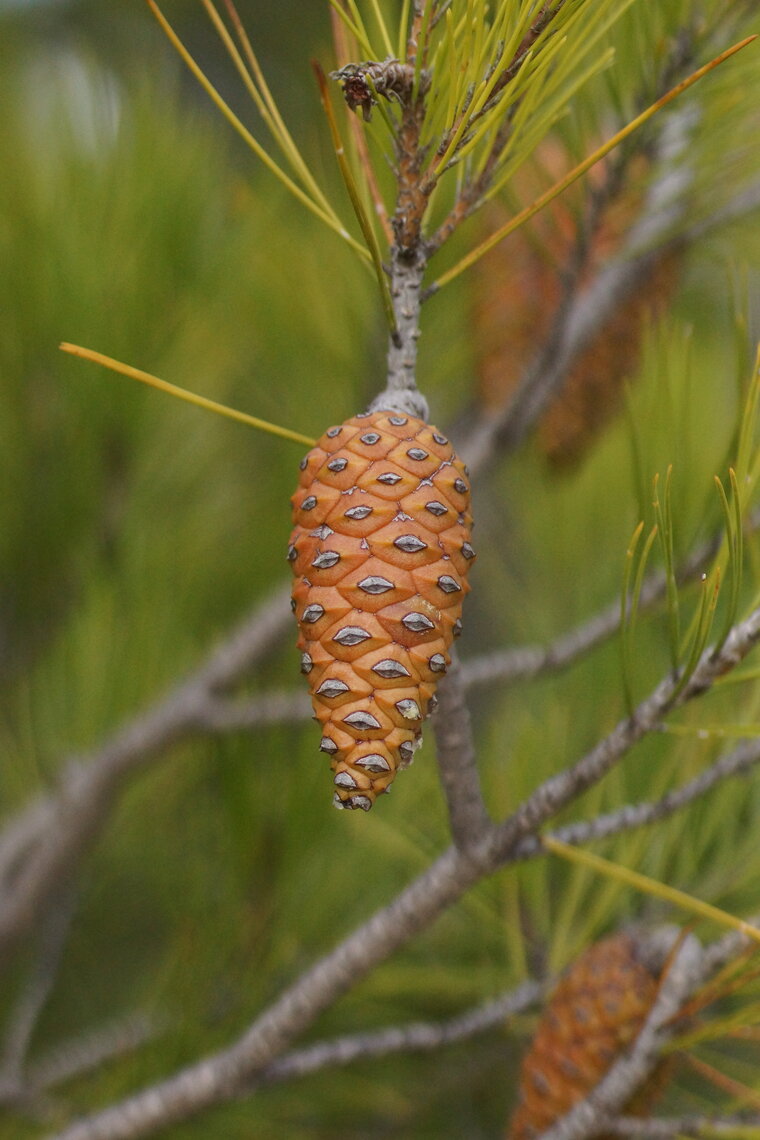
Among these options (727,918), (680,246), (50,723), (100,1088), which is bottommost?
(100,1088)

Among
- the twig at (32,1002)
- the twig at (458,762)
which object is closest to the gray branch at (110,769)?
the twig at (32,1002)

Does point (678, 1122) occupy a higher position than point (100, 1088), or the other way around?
point (678, 1122)

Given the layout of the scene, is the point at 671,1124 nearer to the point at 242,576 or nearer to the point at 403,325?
the point at 403,325

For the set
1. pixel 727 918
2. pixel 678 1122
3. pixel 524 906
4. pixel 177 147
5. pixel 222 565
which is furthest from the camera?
pixel 222 565

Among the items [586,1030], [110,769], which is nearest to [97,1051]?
[110,769]

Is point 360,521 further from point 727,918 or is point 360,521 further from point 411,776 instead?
point 411,776

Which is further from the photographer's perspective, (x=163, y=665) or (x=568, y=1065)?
(x=163, y=665)

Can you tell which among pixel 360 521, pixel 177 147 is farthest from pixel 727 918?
pixel 177 147
